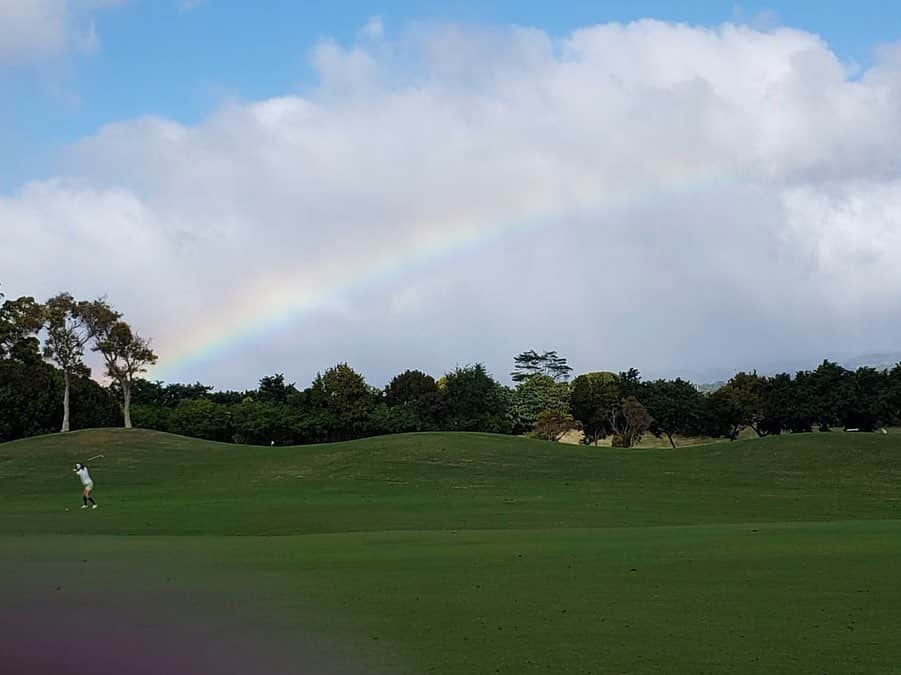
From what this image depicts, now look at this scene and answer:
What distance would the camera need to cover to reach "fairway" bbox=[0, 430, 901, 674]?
1033cm

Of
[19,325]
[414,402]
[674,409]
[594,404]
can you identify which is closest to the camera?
[19,325]

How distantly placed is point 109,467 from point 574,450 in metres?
27.7

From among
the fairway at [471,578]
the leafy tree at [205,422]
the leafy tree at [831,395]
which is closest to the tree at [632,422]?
the leafy tree at [831,395]

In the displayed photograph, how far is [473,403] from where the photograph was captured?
106 m

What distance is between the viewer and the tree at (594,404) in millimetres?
113875

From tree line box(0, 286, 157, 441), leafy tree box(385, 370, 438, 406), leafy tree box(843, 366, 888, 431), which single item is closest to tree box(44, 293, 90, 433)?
tree line box(0, 286, 157, 441)

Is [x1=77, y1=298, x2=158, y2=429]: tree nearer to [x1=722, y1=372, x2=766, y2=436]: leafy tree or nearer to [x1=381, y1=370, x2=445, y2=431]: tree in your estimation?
[x1=381, y1=370, x2=445, y2=431]: tree

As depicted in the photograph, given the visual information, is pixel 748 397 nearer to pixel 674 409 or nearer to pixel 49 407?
pixel 674 409

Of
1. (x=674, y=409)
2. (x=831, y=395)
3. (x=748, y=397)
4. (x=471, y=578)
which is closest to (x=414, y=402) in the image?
(x=674, y=409)

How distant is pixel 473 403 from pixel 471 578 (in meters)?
90.5

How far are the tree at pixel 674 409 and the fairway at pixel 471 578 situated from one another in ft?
228

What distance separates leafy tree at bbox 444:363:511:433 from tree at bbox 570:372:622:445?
11.8 metres

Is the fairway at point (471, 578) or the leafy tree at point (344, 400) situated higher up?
the leafy tree at point (344, 400)

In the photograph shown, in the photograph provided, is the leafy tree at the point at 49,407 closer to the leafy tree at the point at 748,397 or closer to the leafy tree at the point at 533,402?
the leafy tree at the point at 533,402
